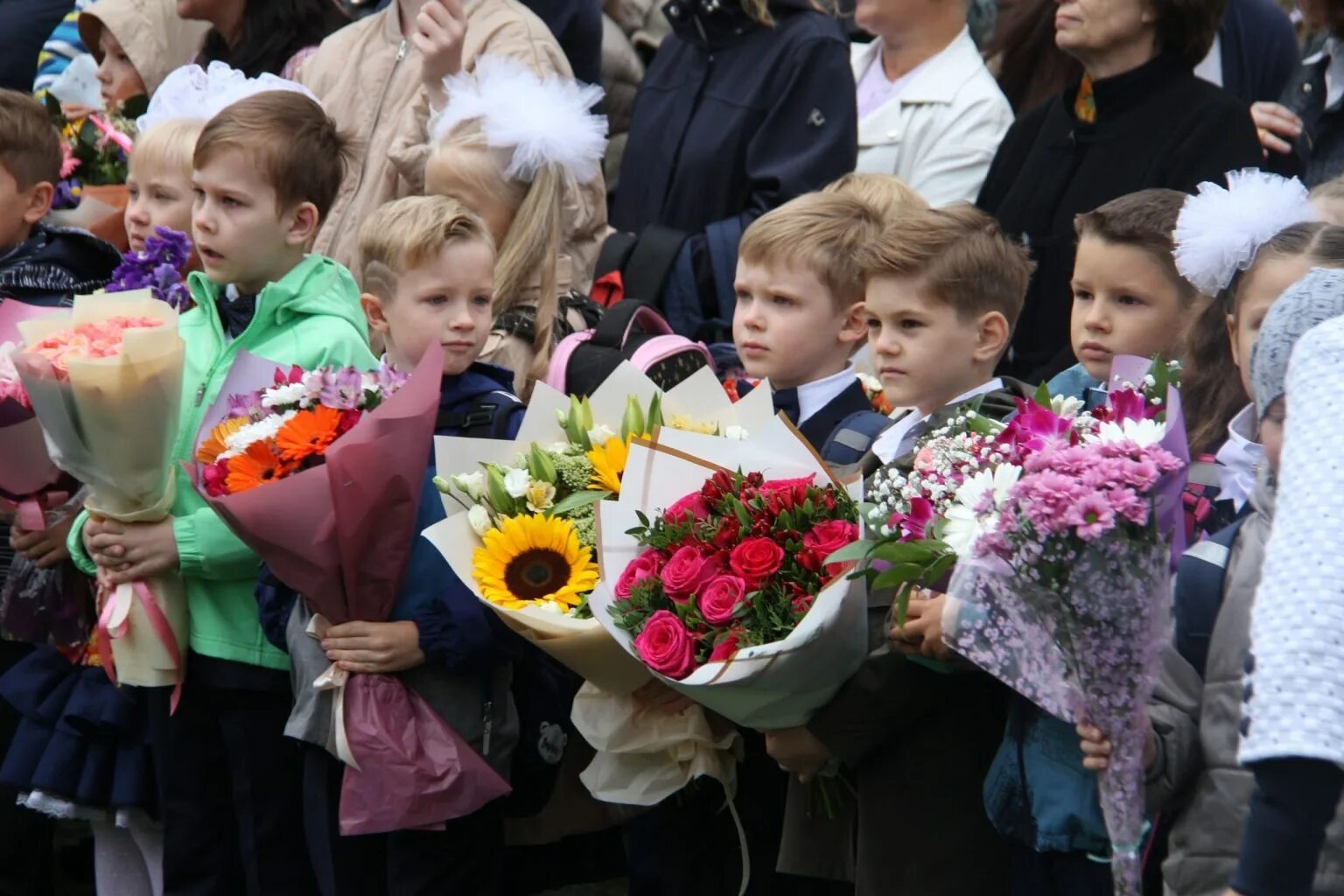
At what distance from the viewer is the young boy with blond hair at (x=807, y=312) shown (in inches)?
186

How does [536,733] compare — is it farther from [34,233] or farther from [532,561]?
[34,233]

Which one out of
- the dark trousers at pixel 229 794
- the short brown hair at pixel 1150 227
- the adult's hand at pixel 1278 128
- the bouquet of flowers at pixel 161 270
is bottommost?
the dark trousers at pixel 229 794

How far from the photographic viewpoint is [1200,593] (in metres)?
3.27

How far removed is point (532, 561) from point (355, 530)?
411 millimetres

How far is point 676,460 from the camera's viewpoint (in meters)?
3.98

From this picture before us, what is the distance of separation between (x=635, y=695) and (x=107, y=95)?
4182 millimetres

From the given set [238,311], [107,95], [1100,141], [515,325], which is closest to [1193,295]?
[1100,141]

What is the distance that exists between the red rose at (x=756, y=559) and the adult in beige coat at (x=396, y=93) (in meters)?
2.13

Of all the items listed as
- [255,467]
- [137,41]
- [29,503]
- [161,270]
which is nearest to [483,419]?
[255,467]

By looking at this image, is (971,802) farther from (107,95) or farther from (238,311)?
(107,95)

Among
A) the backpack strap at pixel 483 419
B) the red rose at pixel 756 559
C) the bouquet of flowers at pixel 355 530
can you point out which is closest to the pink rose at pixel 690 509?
the red rose at pixel 756 559

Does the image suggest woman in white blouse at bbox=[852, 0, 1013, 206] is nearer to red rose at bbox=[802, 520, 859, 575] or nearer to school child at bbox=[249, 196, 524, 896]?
school child at bbox=[249, 196, 524, 896]

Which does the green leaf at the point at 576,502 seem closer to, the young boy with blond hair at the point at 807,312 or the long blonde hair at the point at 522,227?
the young boy with blond hair at the point at 807,312

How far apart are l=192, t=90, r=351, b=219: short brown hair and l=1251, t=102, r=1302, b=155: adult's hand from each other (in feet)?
8.85
